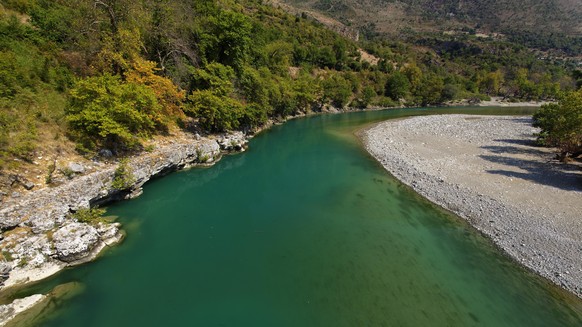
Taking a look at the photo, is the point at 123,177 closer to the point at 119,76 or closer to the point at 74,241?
the point at 74,241

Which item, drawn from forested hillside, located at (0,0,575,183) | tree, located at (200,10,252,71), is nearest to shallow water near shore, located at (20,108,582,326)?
forested hillside, located at (0,0,575,183)

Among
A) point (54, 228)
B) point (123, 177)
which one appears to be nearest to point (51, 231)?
point (54, 228)

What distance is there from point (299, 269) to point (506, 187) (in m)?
18.6

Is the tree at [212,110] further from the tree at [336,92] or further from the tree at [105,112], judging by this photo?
the tree at [336,92]

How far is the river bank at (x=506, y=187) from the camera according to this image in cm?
1412

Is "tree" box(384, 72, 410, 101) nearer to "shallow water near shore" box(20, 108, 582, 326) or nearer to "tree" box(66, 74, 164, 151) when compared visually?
"shallow water near shore" box(20, 108, 582, 326)

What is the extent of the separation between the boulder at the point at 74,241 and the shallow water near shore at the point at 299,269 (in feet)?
2.58

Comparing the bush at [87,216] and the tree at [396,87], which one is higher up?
the tree at [396,87]

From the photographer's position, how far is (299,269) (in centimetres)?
1307

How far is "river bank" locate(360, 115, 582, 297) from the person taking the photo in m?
14.1

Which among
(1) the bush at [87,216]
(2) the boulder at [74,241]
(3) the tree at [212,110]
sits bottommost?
(2) the boulder at [74,241]

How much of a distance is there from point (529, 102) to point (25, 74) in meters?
144

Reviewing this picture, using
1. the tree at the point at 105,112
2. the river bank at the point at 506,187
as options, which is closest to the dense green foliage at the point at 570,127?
the river bank at the point at 506,187

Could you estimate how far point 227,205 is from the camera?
63.4 feet
